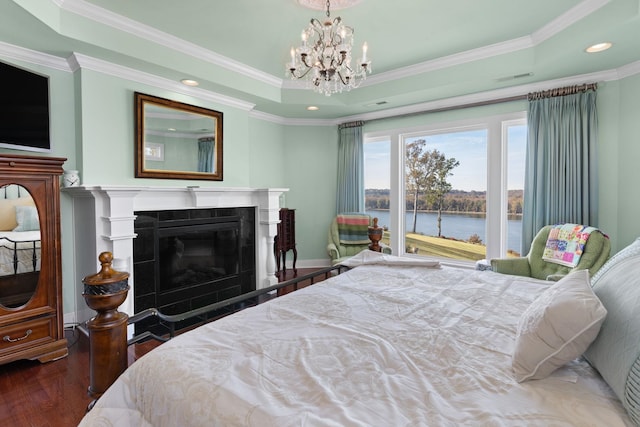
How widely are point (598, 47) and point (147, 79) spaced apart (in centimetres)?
410

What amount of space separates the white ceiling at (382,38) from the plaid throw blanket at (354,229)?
1679 mm

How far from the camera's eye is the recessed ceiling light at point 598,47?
8.82 ft

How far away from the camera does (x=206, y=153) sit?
388 centimetres

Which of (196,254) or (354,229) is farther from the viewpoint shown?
(354,229)

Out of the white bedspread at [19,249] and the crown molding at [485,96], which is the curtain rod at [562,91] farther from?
the white bedspread at [19,249]

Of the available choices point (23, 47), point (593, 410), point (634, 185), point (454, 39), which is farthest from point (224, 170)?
point (634, 185)

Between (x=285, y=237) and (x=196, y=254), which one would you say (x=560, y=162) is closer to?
(x=285, y=237)

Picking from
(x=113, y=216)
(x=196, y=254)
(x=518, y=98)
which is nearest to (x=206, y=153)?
(x=196, y=254)

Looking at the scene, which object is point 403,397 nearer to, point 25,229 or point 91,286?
point 91,286

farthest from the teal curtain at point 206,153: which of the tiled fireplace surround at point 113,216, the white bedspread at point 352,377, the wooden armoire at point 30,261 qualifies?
the white bedspread at point 352,377

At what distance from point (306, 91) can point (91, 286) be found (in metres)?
3.73

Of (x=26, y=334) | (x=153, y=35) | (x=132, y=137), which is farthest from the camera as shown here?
(x=132, y=137)

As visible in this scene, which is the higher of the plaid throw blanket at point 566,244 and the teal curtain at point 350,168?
the teal curtain at point 350,168

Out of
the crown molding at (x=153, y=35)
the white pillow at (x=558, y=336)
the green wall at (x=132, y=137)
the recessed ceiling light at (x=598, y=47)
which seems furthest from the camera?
the green wall at (x=132, y=137)
